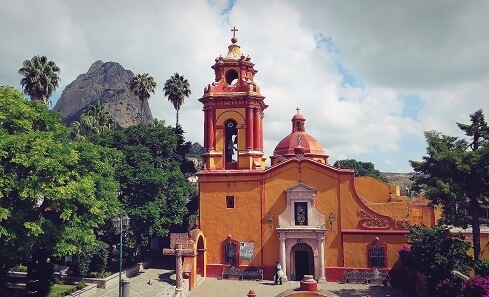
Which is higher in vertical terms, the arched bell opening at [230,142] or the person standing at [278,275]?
the arched bell opening at [230,142]

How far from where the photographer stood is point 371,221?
1047 inches

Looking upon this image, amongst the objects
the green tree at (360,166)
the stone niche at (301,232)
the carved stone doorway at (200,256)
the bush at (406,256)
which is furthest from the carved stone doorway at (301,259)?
the green tree at (360,166)

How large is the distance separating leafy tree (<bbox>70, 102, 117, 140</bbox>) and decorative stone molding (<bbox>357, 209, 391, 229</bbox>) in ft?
87.9

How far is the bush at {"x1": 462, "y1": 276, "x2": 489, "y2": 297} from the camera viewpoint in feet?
51.5

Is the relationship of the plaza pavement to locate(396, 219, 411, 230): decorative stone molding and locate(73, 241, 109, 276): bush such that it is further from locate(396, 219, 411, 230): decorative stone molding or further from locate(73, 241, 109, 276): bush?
locate(396, 219, 411, 230): decorative stone molding

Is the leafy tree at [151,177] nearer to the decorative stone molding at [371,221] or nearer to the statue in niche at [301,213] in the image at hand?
the statue in niche at [301,213]

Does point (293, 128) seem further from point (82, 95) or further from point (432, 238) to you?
point (82, 95)

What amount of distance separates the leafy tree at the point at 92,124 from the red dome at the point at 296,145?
61.5 ft

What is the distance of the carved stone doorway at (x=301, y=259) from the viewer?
27375mm

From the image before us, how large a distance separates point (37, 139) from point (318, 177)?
17979mm

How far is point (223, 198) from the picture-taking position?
28.6m

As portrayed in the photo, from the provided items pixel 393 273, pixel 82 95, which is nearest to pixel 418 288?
pixel 393 273

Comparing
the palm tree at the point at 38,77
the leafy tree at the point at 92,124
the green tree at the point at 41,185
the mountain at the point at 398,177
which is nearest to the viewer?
the green tree at the point at 41,185

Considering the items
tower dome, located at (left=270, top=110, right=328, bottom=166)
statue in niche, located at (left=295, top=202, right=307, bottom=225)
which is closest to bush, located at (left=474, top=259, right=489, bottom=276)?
statue in niche, located at (left=295, top=202, right=307, bottom=225)
